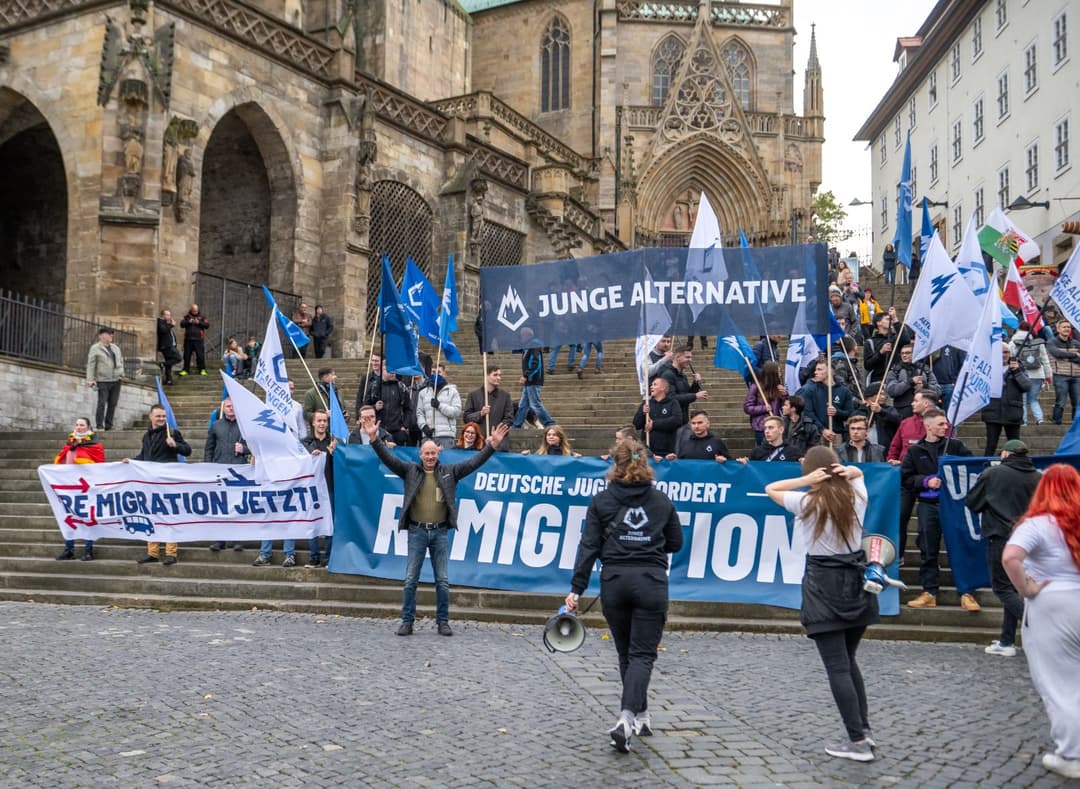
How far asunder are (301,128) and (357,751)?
25.3 meters

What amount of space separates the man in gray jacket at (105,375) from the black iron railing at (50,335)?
2.07m

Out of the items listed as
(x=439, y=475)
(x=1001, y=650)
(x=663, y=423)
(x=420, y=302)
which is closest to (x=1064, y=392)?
(x=663, y=423)

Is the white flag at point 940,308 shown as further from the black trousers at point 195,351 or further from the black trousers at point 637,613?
the black trousers at point 195,351

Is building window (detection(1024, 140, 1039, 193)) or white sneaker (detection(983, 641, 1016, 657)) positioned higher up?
building window (detection(1024, 140, 1039, 193))

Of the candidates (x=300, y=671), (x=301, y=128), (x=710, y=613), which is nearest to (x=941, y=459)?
(x=710, y=613)

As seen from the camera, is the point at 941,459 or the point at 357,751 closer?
the point at 357,751

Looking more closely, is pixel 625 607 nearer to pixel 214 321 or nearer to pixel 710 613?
pixel 710 613

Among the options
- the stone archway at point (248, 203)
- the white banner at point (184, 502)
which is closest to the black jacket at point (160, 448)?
the white banner at point (184, 502)

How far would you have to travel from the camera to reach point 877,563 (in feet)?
19.3

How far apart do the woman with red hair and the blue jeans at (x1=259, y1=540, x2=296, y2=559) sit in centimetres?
834

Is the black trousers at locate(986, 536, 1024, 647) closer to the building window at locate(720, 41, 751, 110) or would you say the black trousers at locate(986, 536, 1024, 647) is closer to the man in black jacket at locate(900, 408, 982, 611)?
the man in black jacket at locate(900, 408, 982, 611)

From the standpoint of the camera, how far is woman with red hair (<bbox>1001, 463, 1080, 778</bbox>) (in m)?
5.52

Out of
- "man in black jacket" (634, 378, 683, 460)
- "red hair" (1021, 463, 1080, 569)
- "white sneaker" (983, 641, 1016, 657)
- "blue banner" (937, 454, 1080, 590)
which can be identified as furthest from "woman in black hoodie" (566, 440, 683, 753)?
"man in black jacket" (634, 378, 683, 460)

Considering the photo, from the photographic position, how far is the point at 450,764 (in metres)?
5.61
